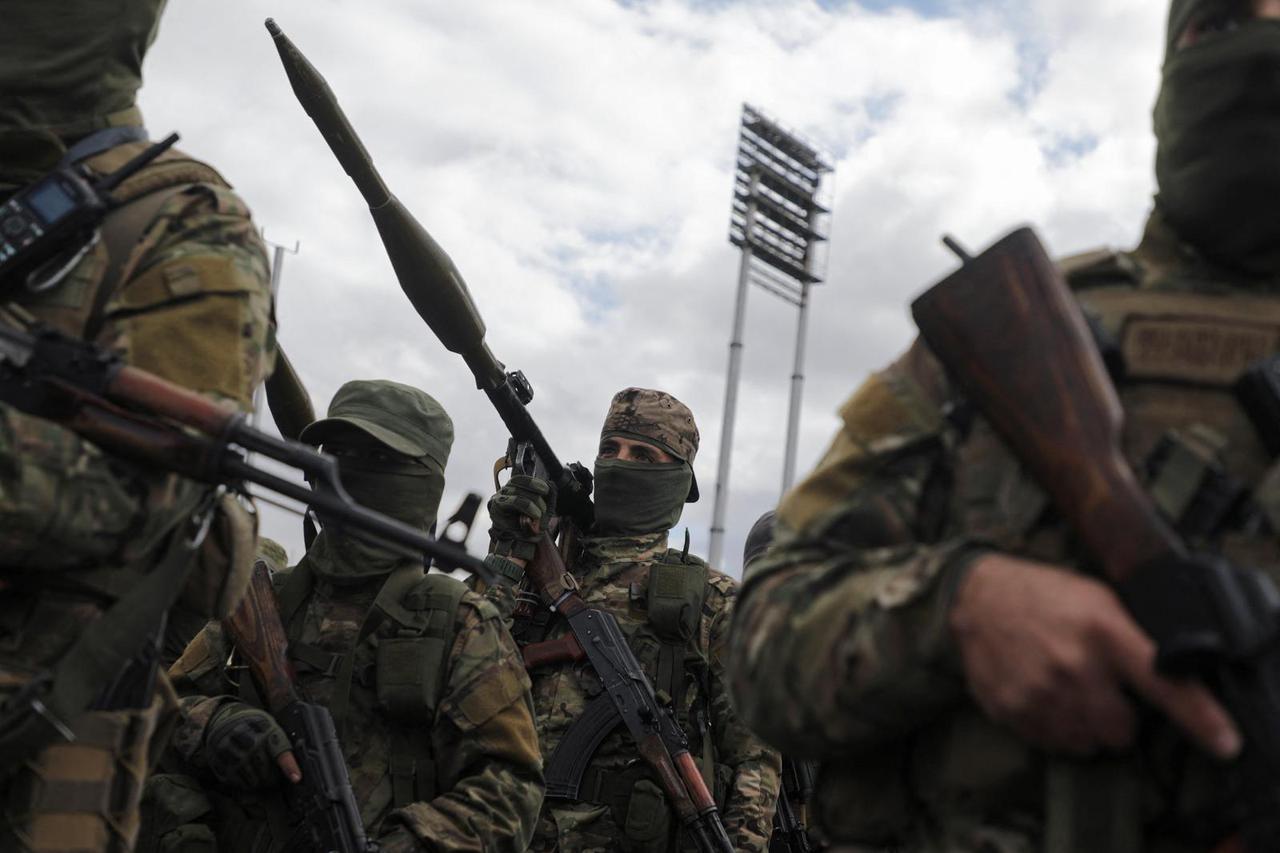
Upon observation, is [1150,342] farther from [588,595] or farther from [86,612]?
[588,595]

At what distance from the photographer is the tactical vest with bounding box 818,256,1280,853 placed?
1597mm

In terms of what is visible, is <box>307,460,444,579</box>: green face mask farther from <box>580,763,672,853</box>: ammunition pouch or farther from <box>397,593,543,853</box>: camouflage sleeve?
<box>580,763,672,853</box>: ammunition pouch

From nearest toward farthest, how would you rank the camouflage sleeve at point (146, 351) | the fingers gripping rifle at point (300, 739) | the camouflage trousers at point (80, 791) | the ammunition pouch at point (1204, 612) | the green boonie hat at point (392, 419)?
the ammunition pouch at point (1204, 612), the camouflage sleeve at point (146, 351), the camouflage trousers at point (80, 791), the fingers gripping rifle at point (300, 739), the green boonie hat at point (392, 419)

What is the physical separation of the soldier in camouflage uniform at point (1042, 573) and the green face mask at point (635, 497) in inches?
192

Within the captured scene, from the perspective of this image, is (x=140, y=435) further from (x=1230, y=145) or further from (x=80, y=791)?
(x=1230, y=145)

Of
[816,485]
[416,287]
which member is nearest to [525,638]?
[416,287]

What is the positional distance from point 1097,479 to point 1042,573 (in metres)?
0.16

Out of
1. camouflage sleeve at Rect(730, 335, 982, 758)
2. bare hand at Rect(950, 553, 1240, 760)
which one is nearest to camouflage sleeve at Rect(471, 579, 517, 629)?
camouflage sleeve at Rect(730, 335, 982, 758)

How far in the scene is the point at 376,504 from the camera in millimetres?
4652

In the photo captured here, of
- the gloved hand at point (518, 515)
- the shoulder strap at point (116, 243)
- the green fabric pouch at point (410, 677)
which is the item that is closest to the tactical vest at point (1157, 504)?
the shoulder strap at point (116, 243)

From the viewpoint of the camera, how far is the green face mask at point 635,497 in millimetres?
6867

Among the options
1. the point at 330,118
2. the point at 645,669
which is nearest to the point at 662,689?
the point at 645,669

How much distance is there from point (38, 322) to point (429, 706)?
2141 mm

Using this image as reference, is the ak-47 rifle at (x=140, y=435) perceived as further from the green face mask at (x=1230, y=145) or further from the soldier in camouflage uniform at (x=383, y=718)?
the soldier in camouflage uniform at (x=383, y=718)
